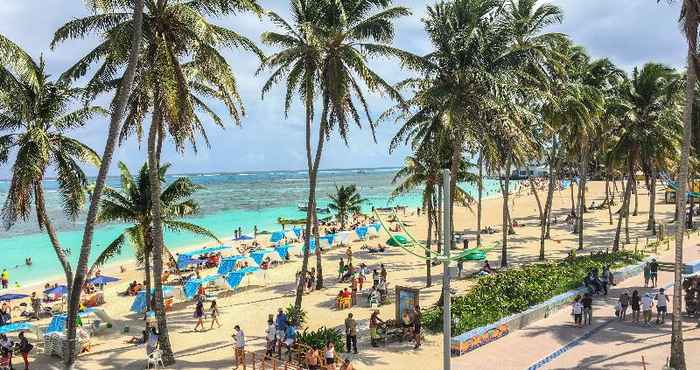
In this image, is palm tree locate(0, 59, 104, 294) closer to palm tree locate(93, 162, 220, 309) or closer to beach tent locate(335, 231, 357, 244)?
palm tree locate(93, 162, 220, 309)

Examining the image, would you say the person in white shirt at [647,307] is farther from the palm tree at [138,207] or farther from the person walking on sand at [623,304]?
the palm tree at [138,207]

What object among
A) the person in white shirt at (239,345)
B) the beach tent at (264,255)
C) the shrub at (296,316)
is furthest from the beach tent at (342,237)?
the person in white shirt at (239,345)

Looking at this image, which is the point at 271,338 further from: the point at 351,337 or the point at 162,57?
the point at 162,57

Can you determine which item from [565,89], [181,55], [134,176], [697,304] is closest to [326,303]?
[134,176]

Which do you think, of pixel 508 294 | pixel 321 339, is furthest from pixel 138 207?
pixel 508 294

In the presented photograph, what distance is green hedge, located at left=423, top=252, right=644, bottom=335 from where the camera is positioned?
17500 millimetres

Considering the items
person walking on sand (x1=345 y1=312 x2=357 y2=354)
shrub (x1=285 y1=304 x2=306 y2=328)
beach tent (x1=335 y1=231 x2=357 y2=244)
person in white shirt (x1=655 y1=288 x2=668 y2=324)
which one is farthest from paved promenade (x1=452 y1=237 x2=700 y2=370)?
beach tent (x1=335 y1=231 x2=357 y2=244)

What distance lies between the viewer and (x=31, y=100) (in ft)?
48.8

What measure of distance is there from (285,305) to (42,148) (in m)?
12.5

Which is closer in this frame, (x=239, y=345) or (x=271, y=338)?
(x=239, y=345)

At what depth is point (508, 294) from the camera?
1977 centimetres

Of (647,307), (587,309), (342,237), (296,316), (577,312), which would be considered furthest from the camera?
(342,237)

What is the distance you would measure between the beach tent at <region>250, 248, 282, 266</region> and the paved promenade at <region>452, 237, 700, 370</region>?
18.3 metres

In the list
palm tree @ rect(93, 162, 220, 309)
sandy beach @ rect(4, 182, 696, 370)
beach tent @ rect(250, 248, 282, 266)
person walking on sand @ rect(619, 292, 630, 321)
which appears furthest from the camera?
beach tent @ rect(250, 248, 282, 266)
